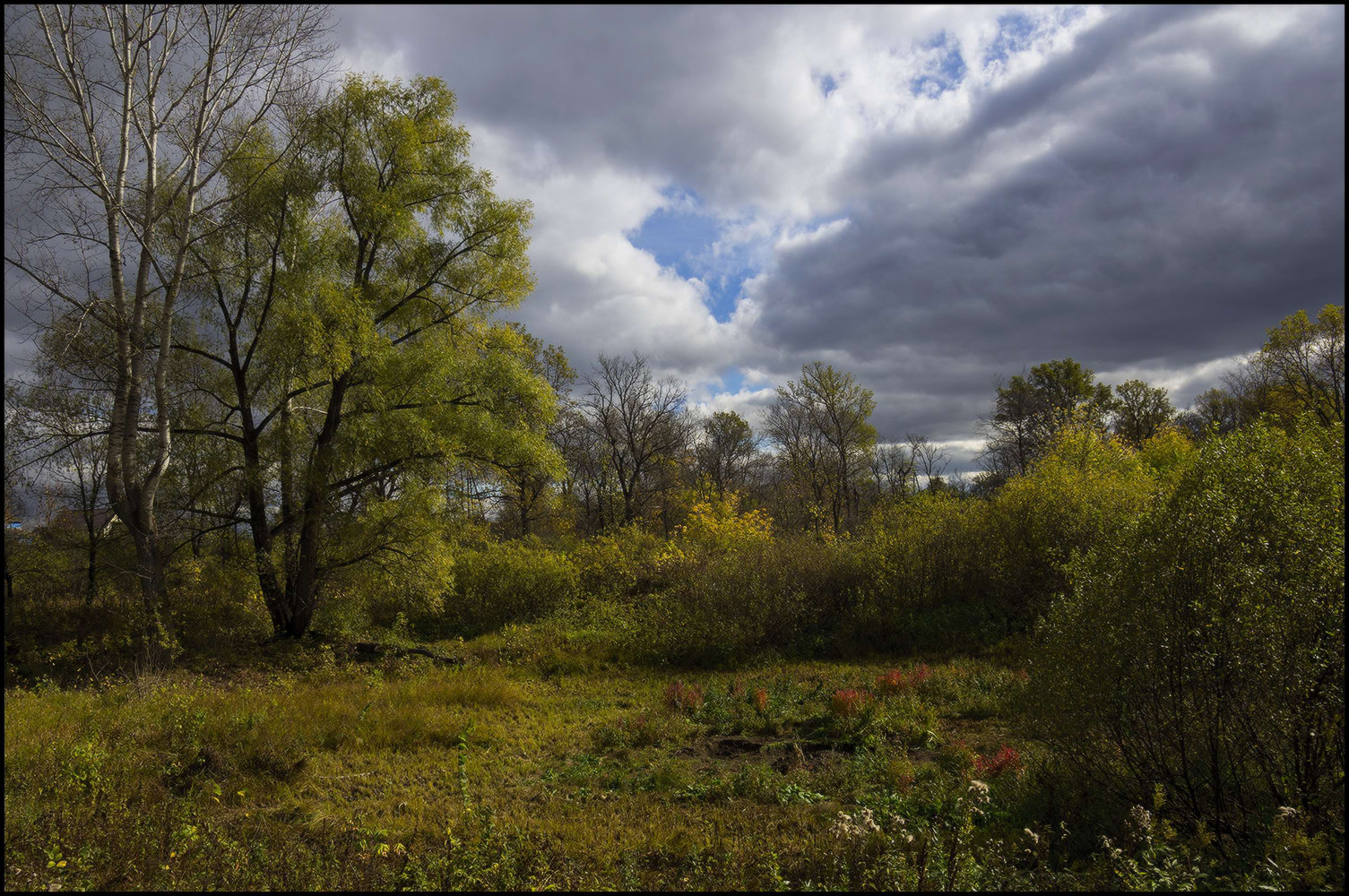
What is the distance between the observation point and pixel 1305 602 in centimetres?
460

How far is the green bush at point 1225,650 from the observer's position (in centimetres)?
460

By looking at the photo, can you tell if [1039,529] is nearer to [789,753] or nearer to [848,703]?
[848,703]

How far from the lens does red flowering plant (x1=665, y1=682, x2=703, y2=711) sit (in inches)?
408

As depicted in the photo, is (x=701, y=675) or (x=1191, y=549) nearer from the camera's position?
(x=1191, y=549)

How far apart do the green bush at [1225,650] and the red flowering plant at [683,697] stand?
585cm

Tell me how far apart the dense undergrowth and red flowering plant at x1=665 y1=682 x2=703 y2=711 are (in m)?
0.10

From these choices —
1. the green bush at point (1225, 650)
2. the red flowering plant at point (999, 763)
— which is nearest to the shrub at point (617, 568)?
the red flowering plant at point (999, 763)

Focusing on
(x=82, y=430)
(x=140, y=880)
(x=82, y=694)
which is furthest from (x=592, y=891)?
(x=82, y=430)

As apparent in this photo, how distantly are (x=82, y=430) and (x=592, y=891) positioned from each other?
1161 centimetres

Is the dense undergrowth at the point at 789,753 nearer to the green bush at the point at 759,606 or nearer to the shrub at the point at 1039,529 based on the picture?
the shrub at the point at 1039,529

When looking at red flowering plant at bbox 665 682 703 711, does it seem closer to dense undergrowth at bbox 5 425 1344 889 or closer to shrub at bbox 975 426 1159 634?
dense undergrowth at bbox 5 425 1344 889

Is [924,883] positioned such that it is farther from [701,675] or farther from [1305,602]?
[701,675]

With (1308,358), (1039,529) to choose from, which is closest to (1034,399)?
(1308,358)

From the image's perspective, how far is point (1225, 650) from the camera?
4.90 metres
